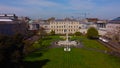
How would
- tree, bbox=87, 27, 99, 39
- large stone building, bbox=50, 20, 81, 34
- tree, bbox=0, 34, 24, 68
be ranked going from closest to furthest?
tree, bbox=0, 34, 24, 68 → tree, bbox=87, 27, 99, 39 → large stone building, bbox=50, 20, 81, 34

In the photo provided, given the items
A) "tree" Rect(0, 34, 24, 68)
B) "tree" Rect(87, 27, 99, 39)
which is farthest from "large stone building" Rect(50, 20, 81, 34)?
"tree" Rect(0, 34, 24, 68)

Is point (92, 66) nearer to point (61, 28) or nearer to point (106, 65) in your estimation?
point (106, 65)

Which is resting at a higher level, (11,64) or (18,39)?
(18,39)

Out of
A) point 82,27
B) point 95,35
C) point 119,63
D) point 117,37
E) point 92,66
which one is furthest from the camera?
point 82,27

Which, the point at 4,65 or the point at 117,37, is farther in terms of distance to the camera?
the point at 117,37

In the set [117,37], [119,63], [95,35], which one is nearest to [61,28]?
[95,35]

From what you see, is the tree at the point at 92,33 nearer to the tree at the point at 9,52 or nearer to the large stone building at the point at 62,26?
the large stone building at the point at 62,26

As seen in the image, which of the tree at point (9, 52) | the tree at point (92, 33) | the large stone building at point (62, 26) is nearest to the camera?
the tree at point (9, 52)

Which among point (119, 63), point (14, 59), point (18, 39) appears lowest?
point (119, 63)

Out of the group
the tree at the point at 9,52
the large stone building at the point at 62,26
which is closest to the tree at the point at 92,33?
the large stone building at the point at 62,26

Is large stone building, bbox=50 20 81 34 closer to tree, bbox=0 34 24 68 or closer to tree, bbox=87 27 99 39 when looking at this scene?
tree, bbox=87 27 99 39

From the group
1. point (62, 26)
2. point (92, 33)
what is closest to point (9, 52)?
point (92, 33)
